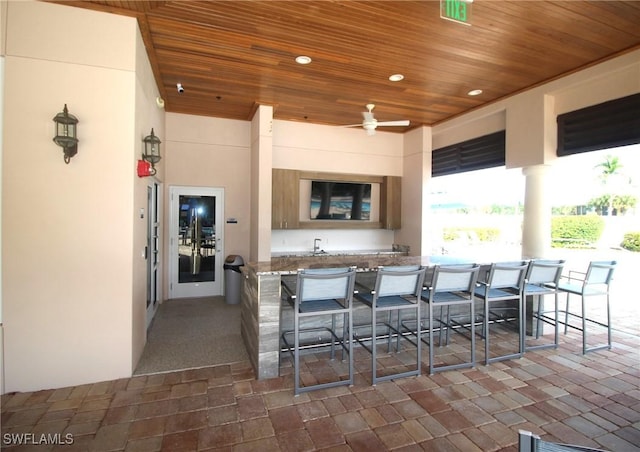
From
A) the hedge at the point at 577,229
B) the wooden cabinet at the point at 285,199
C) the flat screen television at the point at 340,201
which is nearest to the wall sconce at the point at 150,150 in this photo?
the wooden cabinet at the point at 285,199

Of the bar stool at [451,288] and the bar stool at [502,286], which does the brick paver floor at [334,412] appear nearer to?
the bar stool at [451,288]

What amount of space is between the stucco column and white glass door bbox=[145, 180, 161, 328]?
5.00 metres

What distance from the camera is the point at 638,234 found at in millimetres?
10156

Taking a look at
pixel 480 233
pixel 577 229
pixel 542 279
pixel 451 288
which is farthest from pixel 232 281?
pixel 577 229

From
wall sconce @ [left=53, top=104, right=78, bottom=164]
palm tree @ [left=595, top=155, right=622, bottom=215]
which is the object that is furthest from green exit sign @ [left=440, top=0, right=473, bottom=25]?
palm tree @ [left=595, top=155, right=622, bottom=215]

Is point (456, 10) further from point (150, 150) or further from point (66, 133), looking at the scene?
point (66, 133)

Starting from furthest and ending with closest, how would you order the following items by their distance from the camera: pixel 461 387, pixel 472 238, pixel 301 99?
pixel 472 238, pixel 301 99, pixel 461 387

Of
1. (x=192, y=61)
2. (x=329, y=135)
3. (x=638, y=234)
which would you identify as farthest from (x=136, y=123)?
(x=638, y=234)

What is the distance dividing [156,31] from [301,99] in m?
2.13

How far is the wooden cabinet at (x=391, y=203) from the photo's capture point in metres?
6.30

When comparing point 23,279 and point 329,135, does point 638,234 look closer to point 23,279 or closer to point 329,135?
point 329,135

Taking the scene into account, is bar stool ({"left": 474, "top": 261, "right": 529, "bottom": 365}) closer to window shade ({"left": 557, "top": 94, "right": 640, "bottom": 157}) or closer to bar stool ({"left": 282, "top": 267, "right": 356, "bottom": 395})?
bar stool ({"left": 282, "top": 267, "right": 356, "bottom": 395})

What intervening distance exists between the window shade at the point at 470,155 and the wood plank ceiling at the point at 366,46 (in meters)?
0.68

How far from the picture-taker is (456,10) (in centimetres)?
254
